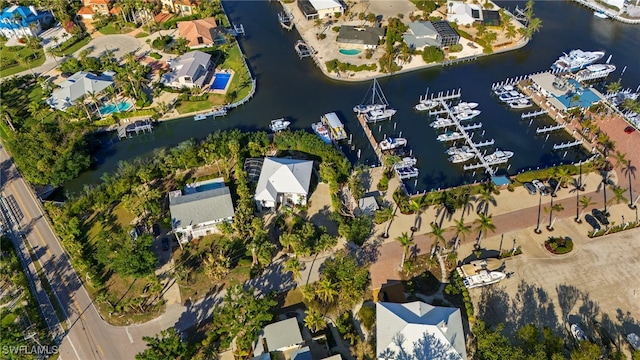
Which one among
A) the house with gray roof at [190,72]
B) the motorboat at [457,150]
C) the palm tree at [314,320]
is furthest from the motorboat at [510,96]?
the palm tree at [314,320]

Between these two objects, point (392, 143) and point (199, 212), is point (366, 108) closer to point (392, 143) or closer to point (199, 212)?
point (392, 143)

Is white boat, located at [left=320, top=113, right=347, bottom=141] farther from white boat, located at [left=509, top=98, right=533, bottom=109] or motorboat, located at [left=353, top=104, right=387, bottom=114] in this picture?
white boat, located at [left=509, top=98, right=533, bottom=109]

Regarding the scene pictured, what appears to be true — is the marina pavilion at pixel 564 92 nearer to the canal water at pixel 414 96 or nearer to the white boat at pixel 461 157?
the canal water at pixel 414 96

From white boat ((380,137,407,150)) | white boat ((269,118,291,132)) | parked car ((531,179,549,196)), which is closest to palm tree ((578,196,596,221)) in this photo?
parked car ((531,179,549,196))

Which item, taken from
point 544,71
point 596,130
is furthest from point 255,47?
point 596,130

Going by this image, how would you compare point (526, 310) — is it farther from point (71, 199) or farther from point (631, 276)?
point (71, 199)
